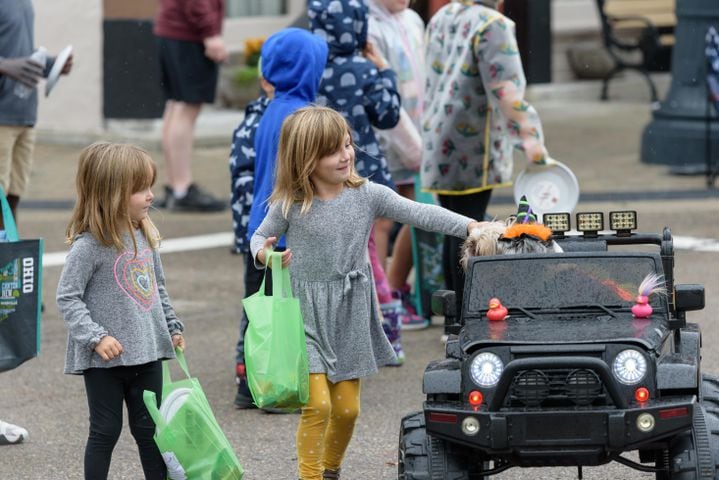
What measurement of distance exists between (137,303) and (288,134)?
2.73 ft

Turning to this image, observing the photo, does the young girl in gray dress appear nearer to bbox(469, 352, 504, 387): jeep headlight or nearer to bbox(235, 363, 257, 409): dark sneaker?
bbox(469, 352, 504, 387): jeep headlight

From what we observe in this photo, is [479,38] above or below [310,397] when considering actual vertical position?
above

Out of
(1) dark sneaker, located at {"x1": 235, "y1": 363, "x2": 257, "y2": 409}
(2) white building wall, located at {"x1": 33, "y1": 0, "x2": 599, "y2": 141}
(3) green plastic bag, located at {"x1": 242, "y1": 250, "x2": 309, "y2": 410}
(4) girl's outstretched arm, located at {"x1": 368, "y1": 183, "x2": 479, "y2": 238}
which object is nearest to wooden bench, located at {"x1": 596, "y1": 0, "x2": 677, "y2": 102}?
(2) white building wall, located at {"x1": 33, "y1": 0, "x2": 599, "y2": 141}

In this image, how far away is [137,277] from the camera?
5.09m

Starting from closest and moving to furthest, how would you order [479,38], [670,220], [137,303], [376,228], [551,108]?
[137,303], [479,38], [376,228], [670,220], [551,108]

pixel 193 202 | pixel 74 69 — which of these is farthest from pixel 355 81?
pixel 74 69

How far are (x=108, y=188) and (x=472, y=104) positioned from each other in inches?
126

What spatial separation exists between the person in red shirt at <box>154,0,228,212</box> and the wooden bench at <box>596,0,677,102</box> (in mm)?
6768

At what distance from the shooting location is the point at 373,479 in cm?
577

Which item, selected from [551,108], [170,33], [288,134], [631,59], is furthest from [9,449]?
[631,59]

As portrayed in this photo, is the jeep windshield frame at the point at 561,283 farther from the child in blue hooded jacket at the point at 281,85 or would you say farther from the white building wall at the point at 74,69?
the white building wall at the point at 74,69

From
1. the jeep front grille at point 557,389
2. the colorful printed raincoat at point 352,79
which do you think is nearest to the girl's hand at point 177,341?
the jeep front grille at point 557,389

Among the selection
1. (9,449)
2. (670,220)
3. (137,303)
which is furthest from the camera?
(670,220)

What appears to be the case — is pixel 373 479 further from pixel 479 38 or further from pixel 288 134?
pixel 479 38
